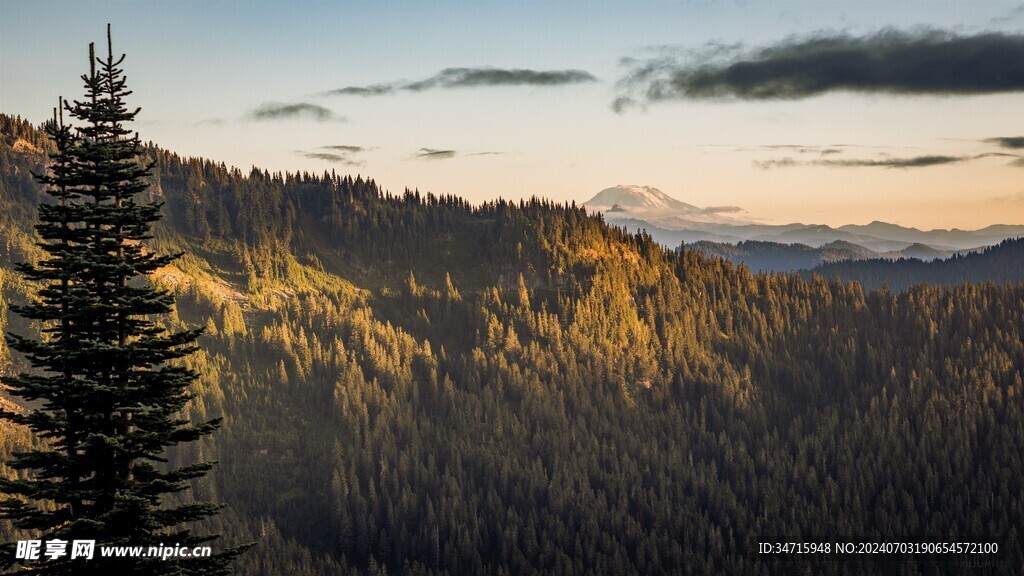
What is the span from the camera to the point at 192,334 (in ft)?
148

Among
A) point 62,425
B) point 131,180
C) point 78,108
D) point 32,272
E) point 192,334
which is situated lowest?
point 62,425

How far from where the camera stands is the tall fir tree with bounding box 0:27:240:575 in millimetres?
44281

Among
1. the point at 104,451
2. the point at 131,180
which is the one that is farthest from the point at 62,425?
the point at 131,180

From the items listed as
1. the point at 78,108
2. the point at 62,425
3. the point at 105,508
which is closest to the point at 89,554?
the point at 105,508

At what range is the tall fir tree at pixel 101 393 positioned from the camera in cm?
4428

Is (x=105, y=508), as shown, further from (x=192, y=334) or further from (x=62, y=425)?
(x=192, y=334)

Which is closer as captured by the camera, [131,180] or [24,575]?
[24,575]

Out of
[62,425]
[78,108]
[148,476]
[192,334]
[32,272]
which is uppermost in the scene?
[78,108]

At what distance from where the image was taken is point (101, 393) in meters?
45.0

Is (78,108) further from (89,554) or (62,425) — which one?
(89,554)

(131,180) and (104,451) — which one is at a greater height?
(131,180)

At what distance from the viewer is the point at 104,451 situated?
45656 millimetres

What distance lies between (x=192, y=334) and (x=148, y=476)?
722 centimetres

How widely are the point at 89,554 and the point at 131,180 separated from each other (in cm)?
1738
